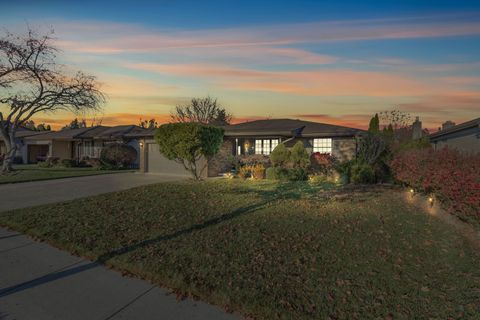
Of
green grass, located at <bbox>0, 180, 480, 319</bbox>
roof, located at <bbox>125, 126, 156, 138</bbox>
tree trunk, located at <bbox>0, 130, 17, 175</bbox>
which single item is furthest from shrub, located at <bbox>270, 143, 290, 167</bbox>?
tree trunk, located at <bbox>0, 130, 17, 175</bbox>

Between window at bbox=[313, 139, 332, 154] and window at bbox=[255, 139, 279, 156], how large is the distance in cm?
291

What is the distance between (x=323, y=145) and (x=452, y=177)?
44.8 ft

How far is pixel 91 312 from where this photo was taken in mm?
3859

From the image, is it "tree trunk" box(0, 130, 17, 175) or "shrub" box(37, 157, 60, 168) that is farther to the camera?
"shrub" box(37, 157, 60, 168)

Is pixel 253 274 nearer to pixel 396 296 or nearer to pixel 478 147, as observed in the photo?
pixel 396 296

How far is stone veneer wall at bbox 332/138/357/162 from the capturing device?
65.3ft

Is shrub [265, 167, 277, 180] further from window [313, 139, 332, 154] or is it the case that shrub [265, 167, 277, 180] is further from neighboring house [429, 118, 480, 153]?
neighboring house [429, 118, 480, 153]

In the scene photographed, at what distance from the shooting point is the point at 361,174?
1588 cm

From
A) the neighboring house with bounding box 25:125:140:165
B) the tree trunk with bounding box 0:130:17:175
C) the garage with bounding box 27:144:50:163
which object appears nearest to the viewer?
the tree trunk with bounding box 0:130:17:175

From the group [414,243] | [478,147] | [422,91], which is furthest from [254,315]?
[478,147]

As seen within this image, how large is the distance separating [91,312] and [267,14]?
39.5ft

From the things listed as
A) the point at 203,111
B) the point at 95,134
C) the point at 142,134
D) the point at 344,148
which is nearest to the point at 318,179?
the point at 344,148

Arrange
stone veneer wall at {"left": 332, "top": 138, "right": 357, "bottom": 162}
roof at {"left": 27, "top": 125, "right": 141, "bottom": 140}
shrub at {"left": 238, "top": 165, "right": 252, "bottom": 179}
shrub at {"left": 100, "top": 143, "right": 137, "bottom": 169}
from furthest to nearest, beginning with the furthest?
1. roof at {"left": 27, "top": 125, "right": 141, "bottom": 140}
2. shrub at {"left": 100, "top": 143, "right": 137, "bottom": 169}
3. stone veneer wall at {"left": 332, "top": 138, "right": 357, "bottom": 162}
4. shrub at {"left": 238, "top": 165, "right": 252, "bottom": 179}

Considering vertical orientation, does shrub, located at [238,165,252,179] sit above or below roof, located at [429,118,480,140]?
below
